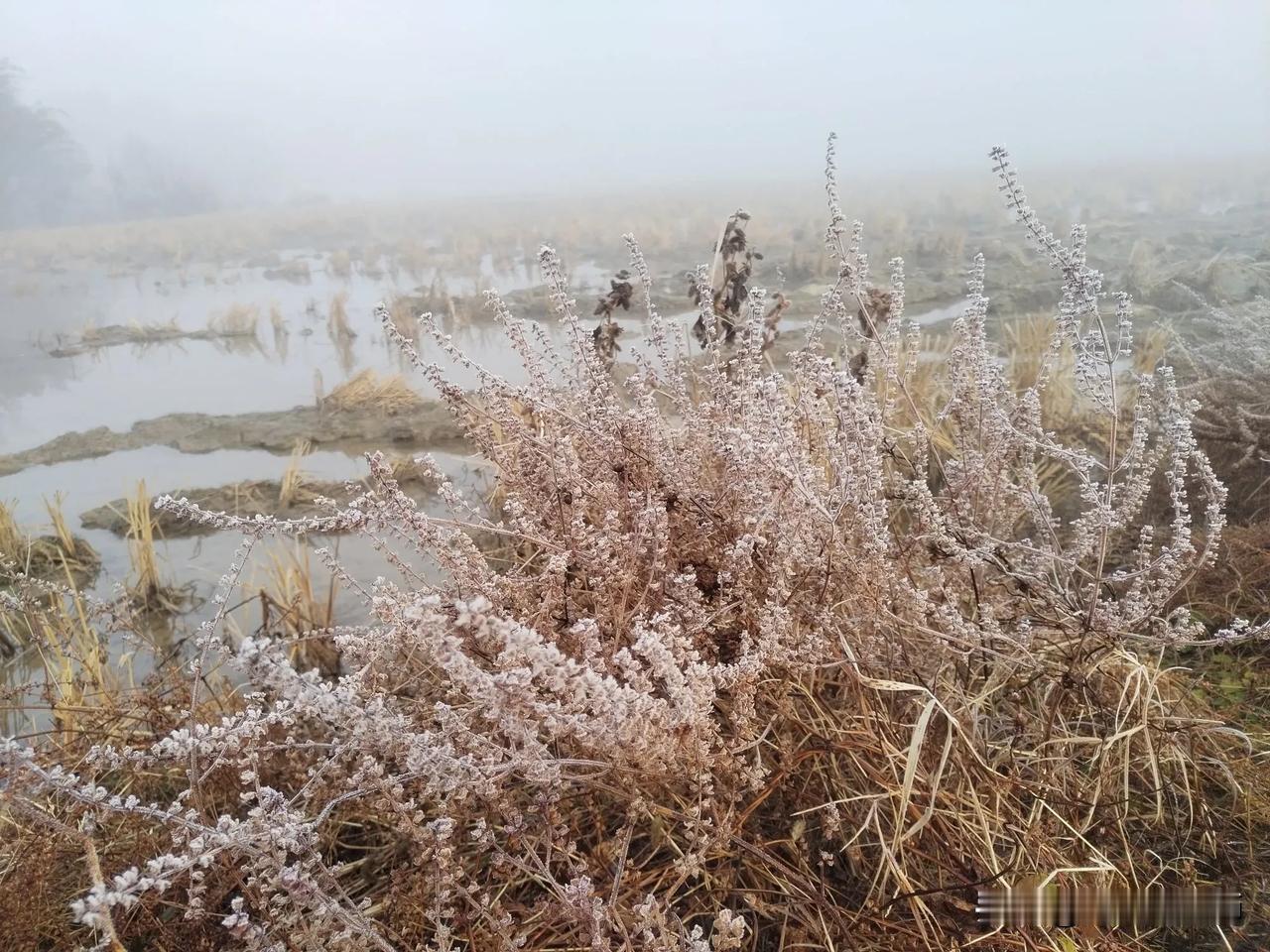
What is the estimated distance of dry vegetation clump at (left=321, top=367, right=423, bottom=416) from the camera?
16.9 ft

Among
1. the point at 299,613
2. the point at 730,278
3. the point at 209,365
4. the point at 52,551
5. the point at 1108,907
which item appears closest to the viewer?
the point at 1108,907

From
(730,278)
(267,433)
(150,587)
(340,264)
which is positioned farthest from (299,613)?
(340,264)

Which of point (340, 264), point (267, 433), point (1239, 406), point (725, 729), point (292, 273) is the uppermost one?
point (340, 264)

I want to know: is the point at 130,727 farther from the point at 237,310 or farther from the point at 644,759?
the point at 237,310

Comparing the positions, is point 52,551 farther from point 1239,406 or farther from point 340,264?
point 340,264

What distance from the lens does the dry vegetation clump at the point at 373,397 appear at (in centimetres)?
514

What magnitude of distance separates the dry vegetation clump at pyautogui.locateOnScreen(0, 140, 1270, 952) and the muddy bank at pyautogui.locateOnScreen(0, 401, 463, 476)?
3.06m

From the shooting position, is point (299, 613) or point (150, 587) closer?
point (299, 613)

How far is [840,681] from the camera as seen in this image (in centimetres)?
150

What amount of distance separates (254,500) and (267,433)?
1.16m

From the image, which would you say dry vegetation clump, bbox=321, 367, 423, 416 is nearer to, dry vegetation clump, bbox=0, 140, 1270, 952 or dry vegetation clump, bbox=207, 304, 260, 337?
dry vegetation clump, bbox=207, 304, 260, 337

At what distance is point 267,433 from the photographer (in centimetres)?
495

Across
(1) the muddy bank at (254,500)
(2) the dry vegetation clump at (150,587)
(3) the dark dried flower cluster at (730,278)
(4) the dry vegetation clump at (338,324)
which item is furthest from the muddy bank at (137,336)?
(3) the dark dried flower cluster at (730,278)

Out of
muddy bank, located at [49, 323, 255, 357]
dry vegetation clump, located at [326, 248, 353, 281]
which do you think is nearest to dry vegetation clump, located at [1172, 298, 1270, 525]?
muddy bank, located at [49, 323, 255, 357]
